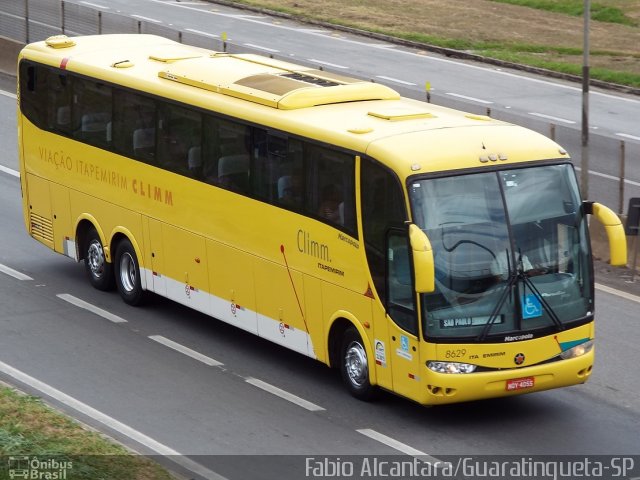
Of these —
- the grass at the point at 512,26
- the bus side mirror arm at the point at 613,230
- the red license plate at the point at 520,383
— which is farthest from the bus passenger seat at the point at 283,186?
the grass at the point at 512,26

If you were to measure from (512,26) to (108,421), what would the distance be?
121ft

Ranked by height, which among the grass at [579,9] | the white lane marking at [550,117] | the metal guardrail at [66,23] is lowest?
the white lane marking at [550,117]

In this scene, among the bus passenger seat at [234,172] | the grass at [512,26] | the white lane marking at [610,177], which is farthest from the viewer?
the grass at [512,26]

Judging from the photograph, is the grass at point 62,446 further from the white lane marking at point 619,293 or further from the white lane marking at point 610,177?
the white lane marking at point 610,177

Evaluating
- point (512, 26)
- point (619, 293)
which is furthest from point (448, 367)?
point (512, 26)

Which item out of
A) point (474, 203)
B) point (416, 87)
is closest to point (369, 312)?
point (474, 203)

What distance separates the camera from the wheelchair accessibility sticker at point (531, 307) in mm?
14180

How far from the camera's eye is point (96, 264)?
19938 mm

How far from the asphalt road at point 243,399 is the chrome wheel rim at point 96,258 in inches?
16.6

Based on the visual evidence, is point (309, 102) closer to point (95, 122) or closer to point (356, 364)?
point (356, 364)

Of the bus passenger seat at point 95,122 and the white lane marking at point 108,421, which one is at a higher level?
the bus passenger seat at point 95,122

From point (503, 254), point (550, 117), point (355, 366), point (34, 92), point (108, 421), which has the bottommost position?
point (550, 117)

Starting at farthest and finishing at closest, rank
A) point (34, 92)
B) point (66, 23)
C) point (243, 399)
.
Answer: point (66, 23)
point (34, 92)
point (243, 399)

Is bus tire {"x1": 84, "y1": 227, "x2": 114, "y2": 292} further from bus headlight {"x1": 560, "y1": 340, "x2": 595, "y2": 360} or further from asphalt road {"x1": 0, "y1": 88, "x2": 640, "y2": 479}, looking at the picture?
bus headlight {"x1": 560, "y1": 340, "x2": 595, "y2": 360}
